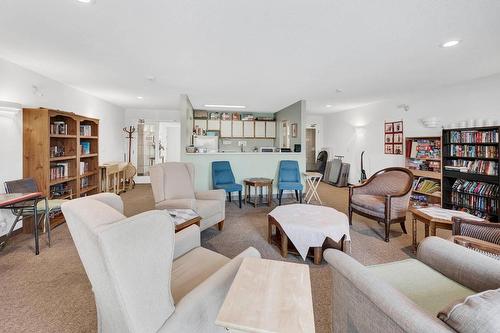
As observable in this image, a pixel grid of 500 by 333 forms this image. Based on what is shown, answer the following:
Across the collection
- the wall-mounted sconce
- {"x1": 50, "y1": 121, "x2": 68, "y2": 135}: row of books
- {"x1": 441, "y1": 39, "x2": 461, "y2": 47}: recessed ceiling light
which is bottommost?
{"x1": 50, "y1": 121, "x2": 68, "y2": 135}: row of books

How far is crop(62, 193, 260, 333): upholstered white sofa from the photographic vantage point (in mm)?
869

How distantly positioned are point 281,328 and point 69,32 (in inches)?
122

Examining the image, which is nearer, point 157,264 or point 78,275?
point 157,264

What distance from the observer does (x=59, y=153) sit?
4117mm

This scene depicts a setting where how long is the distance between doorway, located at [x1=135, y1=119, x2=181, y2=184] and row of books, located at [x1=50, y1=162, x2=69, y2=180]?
10.8 ft

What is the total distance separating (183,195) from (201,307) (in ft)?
8.02

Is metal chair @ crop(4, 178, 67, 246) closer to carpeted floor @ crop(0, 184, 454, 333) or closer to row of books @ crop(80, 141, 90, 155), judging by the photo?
Result: carpeted floor @ crop(0, 184, 454, 333)

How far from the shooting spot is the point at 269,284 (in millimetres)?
998

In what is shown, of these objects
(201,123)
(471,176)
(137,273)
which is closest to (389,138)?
(471,176)

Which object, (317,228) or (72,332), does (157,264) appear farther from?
(317,228)

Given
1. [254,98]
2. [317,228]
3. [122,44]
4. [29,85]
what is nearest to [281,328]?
[317,228]

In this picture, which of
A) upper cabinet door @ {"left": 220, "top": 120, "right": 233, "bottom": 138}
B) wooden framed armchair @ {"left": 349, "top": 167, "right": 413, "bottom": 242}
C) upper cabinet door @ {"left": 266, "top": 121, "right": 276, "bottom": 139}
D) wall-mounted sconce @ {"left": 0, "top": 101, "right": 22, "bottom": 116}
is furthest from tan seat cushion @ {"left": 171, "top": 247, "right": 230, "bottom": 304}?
upper cabinet door @ {"left": 266, "top": 121, "right": 276, "bottom": 139}

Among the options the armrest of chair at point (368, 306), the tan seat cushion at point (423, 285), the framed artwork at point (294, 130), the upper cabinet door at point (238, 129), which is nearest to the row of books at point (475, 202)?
the tan seat cushion at point (423, 285)

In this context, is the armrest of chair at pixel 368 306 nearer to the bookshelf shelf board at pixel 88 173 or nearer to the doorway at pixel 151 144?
the bookshelf shelf board at pixel 88 173
